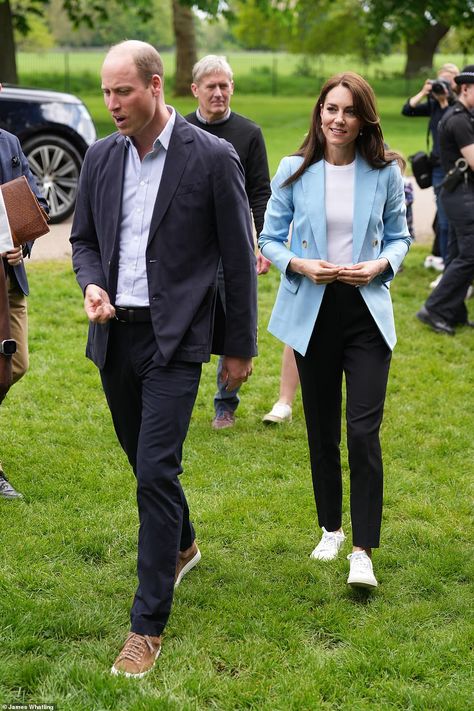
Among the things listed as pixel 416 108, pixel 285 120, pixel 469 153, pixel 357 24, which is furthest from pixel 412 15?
pixel 469 153

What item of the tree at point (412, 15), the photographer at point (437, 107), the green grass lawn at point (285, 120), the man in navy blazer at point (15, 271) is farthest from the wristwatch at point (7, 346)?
the tree at point (412, 15)

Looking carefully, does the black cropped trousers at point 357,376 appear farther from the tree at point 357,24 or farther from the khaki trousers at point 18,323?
the tree at point 357,24

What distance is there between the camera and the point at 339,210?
15.4ft

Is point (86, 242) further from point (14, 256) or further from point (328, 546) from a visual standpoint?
point (328, 546)

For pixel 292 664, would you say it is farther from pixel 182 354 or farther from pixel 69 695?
pixel 182 354

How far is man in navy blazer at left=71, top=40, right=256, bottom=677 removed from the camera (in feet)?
13.4

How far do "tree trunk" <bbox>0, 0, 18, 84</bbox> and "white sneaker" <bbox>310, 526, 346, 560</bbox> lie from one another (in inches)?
657

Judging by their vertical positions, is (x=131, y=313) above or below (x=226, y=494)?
above

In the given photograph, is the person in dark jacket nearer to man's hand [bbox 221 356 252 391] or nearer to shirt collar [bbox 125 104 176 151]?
man's hand [bbox 221 356 252 391]

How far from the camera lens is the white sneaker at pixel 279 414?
7098mm

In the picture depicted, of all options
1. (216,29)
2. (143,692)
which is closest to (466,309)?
(143,692)

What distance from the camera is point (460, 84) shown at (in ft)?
28.2

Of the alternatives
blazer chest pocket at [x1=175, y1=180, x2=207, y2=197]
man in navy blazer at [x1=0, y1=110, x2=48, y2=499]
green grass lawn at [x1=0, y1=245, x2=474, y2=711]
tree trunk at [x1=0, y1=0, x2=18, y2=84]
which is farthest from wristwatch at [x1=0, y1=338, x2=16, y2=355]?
tree trunk at [x1=0, y1=0, x2=18, y2=84]

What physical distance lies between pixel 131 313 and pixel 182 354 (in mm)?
252
